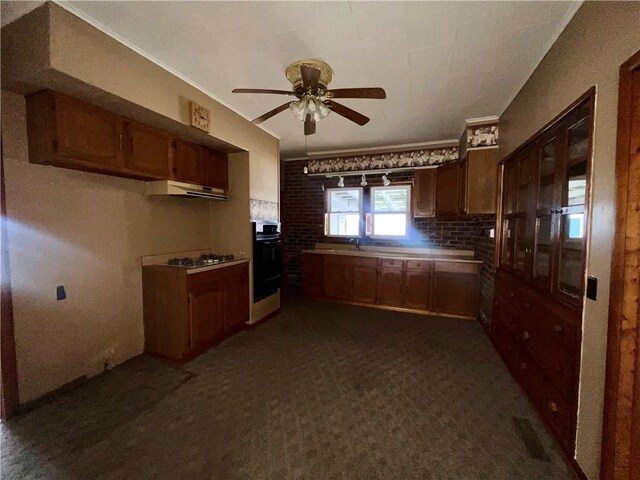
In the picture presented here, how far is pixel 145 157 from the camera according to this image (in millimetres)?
2359

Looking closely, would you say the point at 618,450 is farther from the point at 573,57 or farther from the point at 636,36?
the point at 573,57

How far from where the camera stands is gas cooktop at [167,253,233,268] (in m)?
2.76

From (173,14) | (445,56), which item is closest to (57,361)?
(173,14)

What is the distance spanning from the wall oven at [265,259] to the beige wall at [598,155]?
121 inches

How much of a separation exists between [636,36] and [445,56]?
115cm

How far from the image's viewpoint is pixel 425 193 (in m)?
4.19

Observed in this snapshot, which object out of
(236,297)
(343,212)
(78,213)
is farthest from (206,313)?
(343,212)

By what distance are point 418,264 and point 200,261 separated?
121 inches

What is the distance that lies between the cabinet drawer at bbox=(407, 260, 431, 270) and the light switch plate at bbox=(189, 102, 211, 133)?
3270 mm

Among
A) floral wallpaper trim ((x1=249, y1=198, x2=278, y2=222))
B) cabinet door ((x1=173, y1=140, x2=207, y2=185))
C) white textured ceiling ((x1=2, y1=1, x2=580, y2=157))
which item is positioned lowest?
floral wallpaper trim ((x1=249, y1=198, x2=278, y2=222))

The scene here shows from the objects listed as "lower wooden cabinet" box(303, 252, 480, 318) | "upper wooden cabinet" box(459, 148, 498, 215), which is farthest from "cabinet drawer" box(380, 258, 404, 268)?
"upper wooden cabinet" box(459, 148, 498, 215)

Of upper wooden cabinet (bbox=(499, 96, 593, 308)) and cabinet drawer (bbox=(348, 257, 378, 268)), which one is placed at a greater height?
upper wooden cabinet (bbox=(499, 96, 593, 308))

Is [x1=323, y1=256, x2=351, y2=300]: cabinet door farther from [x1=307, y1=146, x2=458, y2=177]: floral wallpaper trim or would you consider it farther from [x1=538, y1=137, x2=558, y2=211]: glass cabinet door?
[x1=538, y1=137, x2=558, y2=211]: glass cabinet door

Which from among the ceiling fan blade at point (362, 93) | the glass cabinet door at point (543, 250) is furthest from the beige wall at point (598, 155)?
the ceiling fan blade at point (362, 93)
